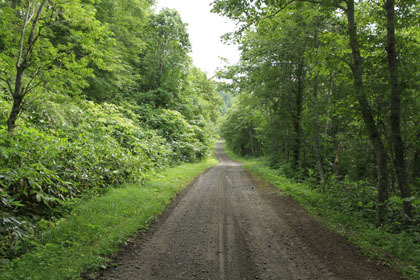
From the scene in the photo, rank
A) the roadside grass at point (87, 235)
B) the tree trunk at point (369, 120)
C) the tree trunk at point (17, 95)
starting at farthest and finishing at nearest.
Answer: the tree trunk at point (369, 120) → the tree trunk at point (17, 95) → the roadside grass at point (87, 235)

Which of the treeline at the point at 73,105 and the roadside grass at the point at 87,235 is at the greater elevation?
the treeline at the point at 73,105

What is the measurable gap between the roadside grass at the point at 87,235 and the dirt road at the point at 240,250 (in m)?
0.34

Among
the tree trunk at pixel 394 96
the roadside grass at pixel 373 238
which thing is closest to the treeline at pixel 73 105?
the roadside grass at pixel 373 238

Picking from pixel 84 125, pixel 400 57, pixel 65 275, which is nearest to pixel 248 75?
pixel 400 57

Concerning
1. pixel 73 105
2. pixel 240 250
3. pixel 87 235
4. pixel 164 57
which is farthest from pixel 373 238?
pixel 164 57

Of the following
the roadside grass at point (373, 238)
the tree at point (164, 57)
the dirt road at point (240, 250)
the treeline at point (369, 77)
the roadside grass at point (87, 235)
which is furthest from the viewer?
the tree at point (164, 57)

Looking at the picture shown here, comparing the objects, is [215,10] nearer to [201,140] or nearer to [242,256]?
[242,256]

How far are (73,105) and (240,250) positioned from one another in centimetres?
712

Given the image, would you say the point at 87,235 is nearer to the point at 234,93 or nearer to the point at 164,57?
the point at 234,93

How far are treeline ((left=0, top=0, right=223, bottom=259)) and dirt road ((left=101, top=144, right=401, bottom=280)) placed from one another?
223 cm

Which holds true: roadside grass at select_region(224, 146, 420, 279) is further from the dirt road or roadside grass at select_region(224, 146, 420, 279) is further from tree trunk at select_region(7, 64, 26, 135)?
tree trunk at select_region(7, 64, 26, 135)

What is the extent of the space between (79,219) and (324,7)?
7.71m

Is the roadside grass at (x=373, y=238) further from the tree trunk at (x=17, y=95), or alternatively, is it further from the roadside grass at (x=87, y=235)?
the tree trunk at (x=17, y=95)

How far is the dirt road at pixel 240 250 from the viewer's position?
3.59 m
